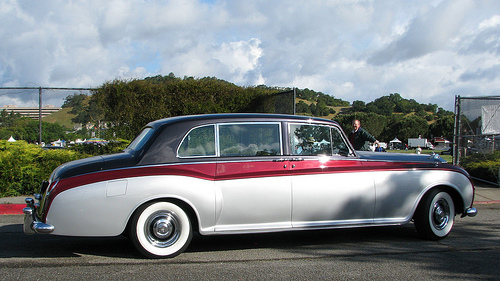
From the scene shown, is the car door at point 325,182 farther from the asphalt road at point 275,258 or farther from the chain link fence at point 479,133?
the chain link fence at point 479,133

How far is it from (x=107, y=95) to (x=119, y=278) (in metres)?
8.54

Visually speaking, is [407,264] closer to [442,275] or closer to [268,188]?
[442,275]

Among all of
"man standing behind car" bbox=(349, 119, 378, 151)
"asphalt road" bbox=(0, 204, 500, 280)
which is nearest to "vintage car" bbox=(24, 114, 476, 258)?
"asphalt road" bbox=(0, 204, 500, 280)

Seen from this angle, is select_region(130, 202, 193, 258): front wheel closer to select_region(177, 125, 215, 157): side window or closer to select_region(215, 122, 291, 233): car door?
select_region(215, 122, 291, 233): car door

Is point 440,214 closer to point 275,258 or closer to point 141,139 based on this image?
point 275,258

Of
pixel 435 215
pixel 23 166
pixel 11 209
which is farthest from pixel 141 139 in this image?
pixel 23 166

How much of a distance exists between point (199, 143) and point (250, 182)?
2.51 ft

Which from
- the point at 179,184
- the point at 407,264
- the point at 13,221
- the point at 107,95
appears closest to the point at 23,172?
the point at 13,221

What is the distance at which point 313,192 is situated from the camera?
16.9ft

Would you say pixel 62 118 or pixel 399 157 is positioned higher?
pixel 62 118

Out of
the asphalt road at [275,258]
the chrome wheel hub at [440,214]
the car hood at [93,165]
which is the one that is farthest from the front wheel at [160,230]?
the chrome wheel hub at [440,214]

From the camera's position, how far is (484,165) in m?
11.6

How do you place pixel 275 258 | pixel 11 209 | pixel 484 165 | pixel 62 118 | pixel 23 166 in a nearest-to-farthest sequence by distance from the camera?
pixel 275 258 < pixel 11 209 < pixel 23 166 < pixel 484 165 < pixel 62 118

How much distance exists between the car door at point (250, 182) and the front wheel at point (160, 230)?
42cm
